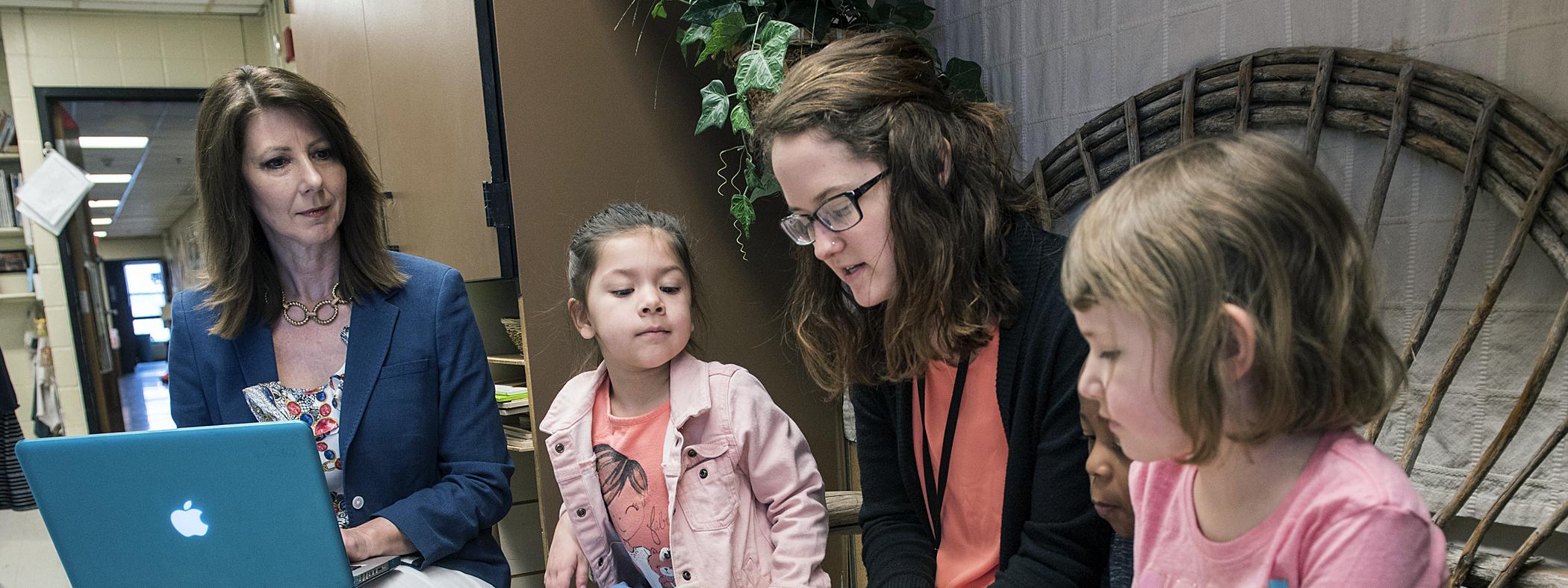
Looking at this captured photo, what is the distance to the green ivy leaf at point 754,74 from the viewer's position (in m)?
1.75

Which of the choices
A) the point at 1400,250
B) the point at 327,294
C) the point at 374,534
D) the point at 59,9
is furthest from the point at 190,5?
the point at 1400,250

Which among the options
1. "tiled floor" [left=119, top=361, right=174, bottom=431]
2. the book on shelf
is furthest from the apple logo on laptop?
"tiled floor" [left=119, top=361, right=174, bottom=431]

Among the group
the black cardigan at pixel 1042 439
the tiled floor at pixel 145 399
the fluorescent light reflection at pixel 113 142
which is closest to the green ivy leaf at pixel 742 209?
the black cardigan at pixel 1042 439

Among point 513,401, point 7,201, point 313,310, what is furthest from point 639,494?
point 7,201

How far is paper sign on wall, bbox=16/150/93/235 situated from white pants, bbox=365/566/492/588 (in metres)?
3.84

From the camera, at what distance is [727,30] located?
183 centimetres

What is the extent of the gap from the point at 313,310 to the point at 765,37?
2.98 ft

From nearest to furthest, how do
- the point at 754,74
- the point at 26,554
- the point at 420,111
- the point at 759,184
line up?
the point at 754,74 → the point at 759,184 → the point at 420,111 → the point at 26,554

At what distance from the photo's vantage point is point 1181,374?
712 millimetres

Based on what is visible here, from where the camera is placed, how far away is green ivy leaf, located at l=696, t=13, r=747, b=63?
1.83 metres

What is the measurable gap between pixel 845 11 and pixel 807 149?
3.00ft

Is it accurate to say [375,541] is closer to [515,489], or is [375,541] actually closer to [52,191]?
[515,489]

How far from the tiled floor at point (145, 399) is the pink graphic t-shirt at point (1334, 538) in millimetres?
6918

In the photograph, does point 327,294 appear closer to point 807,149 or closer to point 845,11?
point 807,149
